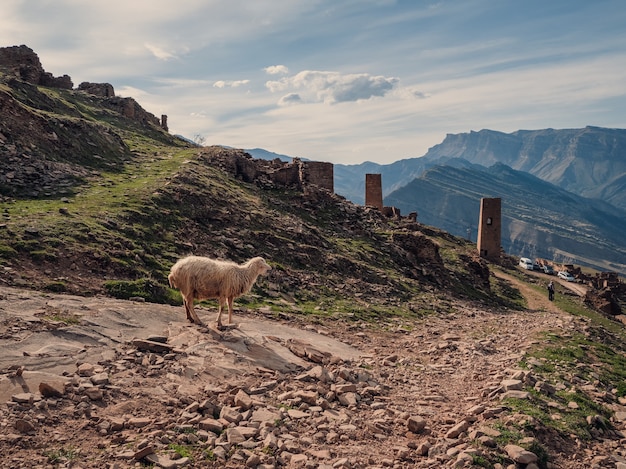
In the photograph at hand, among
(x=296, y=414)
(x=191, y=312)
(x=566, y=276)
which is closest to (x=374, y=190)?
(x=566, y=276)

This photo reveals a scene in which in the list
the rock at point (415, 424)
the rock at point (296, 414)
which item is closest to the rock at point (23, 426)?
the rock at point (296, 414)

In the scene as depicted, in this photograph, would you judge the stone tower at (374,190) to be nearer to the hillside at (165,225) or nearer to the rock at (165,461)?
the hillside at (165,225)

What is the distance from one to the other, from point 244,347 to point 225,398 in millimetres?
2988

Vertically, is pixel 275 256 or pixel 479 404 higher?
pixel 275 256

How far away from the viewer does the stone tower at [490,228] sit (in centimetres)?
5906

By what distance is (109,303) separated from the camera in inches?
578

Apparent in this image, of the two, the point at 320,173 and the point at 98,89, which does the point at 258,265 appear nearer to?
the point at 320,173

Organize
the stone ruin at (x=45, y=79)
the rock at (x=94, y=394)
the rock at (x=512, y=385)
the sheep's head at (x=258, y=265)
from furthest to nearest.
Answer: the stone ruin at (x=45, y=79), the sheep's head at (x=258, y=265), the rock at (x=512, y=385), the rock at (x=94, y=394)

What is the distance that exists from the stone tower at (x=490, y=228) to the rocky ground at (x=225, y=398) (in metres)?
45.6

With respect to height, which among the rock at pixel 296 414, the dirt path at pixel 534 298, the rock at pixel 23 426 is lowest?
the dirt path at pixel 534 298

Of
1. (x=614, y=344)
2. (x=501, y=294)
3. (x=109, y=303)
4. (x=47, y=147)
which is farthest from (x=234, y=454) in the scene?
(x=501, y=294)

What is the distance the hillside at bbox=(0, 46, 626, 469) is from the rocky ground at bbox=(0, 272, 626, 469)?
43mm

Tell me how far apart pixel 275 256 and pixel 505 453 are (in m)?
18.0

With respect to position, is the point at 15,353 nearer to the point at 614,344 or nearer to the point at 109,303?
the point at 109,303
